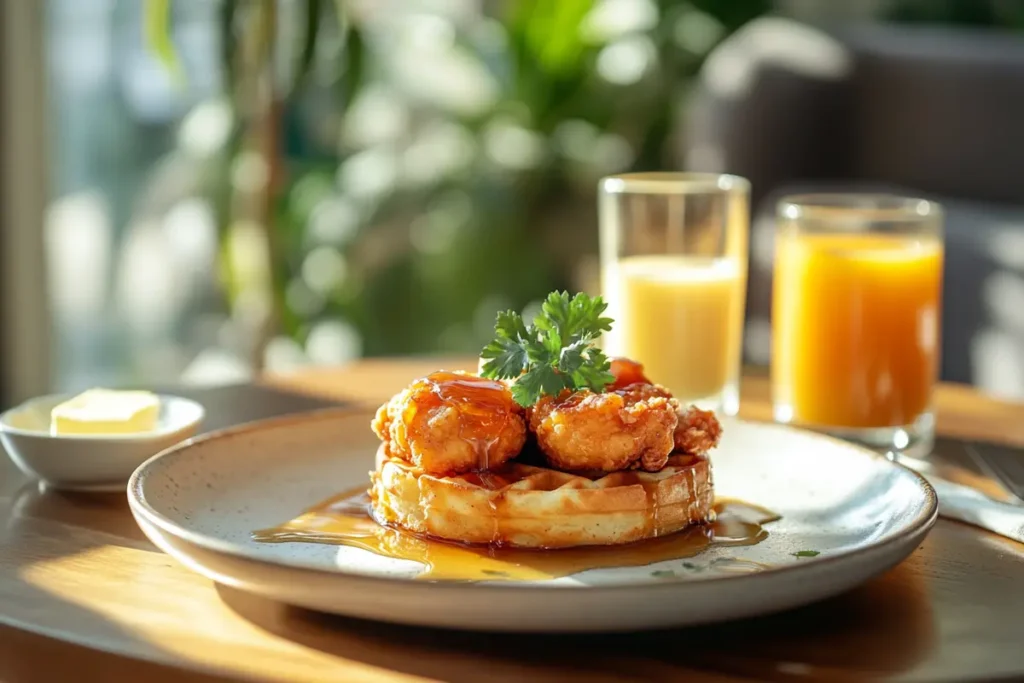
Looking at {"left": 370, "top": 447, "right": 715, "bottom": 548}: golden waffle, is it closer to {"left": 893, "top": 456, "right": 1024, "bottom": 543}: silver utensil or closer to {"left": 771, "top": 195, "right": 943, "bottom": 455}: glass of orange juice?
{"left": 893, "top": 456, "right": 1024, "bottom": 543}: silver utensil


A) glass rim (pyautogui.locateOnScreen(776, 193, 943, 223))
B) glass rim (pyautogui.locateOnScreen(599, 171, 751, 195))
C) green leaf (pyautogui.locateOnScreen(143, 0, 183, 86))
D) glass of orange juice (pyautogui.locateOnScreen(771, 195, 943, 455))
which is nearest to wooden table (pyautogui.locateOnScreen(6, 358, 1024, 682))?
glass of orange juice (pyautogui.locateOnScreen(771, 195, 943, 455))

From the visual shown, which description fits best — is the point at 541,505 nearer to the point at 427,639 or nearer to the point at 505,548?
the point at 505,548

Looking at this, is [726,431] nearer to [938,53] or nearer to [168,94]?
[938,53]

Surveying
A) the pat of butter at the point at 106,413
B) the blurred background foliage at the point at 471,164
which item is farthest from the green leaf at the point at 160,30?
the pat of butter at the point at 106,413

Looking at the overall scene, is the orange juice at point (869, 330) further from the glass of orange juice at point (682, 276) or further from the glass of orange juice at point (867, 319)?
the glass of orange juice at point (682, 276)

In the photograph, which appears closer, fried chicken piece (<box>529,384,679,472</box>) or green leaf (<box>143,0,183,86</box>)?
fried chicken piece (<box>529,384,679,472</box>)

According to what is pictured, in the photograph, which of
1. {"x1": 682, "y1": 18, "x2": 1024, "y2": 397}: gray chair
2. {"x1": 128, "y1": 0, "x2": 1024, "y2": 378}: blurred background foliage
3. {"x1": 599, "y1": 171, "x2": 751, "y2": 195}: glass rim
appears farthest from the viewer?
{"x1": 128, "y1": 0, "x2": 1024, "y2": 378}: blurred background foliage
